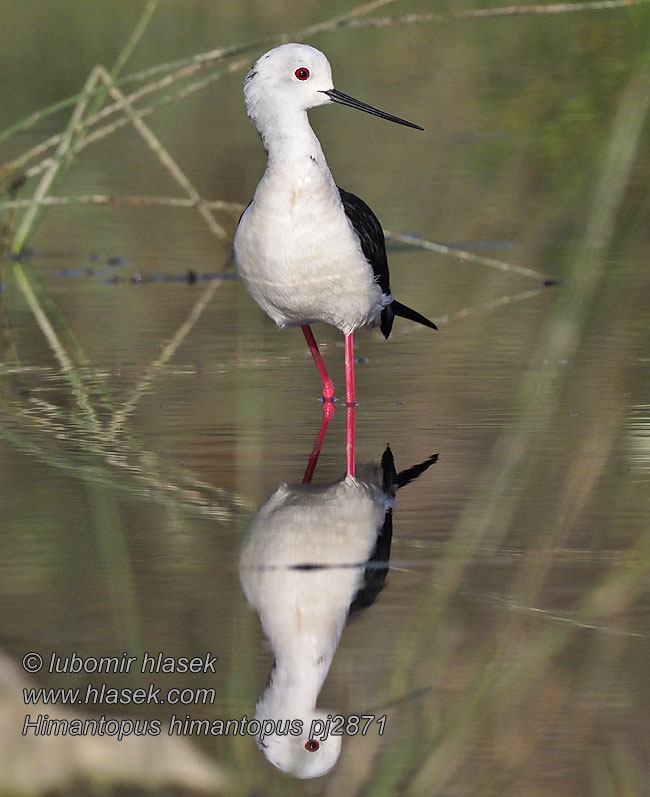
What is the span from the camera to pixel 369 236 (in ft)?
23.4

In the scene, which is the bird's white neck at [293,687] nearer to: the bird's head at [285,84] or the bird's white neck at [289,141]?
the bird's white neck at [289,141]

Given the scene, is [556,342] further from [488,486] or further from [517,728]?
[517,728]

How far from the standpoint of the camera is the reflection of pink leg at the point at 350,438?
601 cm

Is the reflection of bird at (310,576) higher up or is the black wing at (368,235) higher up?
the black wing at (368,235)

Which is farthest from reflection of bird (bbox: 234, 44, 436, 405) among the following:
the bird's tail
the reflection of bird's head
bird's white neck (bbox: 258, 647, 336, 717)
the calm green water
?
the reflection of bird's head

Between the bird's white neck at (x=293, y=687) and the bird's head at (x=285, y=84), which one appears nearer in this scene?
the bird's white neck at (x=293, y=687)

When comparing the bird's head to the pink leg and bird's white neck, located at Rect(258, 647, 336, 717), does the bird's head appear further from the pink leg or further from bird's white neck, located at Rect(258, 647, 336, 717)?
bird's white neck, located at Rect(258, 647, 336, 717)

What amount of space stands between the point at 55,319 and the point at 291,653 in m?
5.26

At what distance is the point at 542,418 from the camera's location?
6527 millimetres

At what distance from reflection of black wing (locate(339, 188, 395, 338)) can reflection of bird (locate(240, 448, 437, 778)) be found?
1.25m

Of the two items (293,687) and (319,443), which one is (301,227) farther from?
(293,687)

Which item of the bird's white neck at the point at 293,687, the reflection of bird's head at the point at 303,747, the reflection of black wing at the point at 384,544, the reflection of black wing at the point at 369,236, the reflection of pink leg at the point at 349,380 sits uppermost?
the reflection of black wing at the point at 369,236

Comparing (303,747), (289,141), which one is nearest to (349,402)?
(289,141)

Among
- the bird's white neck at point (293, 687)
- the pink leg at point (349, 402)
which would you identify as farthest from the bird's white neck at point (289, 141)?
the bird's white neck at point (293, 687)
